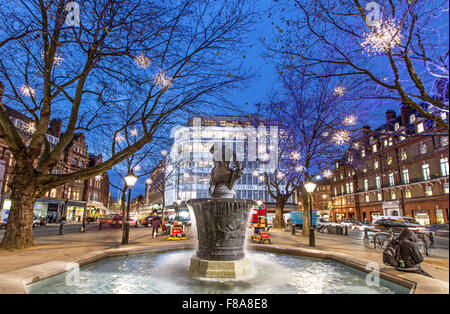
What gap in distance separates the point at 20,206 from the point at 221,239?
959 cm

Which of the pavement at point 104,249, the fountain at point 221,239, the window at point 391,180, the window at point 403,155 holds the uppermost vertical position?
the window at point 403,155

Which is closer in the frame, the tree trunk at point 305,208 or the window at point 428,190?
the tree trunk at point 305,208

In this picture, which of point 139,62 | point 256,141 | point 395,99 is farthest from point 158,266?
point 256,141

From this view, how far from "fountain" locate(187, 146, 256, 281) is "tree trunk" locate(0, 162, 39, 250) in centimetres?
849

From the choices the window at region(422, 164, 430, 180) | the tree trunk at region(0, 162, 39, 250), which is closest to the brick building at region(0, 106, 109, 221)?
the tree trunk at region(0, 162, 39, 250)

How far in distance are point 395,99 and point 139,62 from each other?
8941 millimetres

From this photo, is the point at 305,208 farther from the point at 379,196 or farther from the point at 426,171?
the point at 379,196

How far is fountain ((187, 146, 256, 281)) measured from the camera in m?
6.12

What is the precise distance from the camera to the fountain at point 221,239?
20.1 ft

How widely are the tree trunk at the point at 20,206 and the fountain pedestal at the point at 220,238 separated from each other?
8.60m

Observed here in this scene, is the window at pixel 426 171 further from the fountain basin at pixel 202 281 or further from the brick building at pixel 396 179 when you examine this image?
the fountain basin at pixel 202 281

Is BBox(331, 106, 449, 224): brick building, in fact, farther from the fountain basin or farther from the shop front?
the shop front

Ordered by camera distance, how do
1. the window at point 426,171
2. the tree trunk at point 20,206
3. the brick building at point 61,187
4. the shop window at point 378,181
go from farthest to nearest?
the shop window at point 378,181 → the window at point 426,171 → the brick building at point 61,187 → the tree trunk at point 20,206

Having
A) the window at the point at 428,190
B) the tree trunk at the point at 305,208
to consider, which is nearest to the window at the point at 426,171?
the window at the point at 428,190
